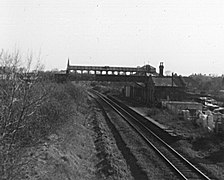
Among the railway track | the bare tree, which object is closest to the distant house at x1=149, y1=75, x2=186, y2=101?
the railway track

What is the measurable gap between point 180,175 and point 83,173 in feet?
12.6

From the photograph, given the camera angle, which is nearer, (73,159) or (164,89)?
(73,159)

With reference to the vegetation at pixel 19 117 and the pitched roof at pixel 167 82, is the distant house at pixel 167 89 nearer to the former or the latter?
the pitched roof at pixel 167 82

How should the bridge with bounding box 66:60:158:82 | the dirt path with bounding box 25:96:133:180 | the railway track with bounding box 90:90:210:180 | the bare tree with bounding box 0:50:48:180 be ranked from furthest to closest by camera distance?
the bridge with bounding box 66:60:158:82 < the railway track with bounding box 90:90:210:180 < the dirt path with bounding box 25:96:133:180 < the bare tree with bounding box 0:50:48:180

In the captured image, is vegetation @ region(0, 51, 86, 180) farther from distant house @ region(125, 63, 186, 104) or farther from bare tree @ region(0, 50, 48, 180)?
distant house @ region(125, 63, 186, 104)

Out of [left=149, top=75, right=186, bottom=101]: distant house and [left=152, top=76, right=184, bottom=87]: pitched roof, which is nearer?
[left=149, top=75, right=186, bottom=101]: distant house

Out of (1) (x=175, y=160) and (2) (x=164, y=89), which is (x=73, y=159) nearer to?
(1) (x=175, y=160)

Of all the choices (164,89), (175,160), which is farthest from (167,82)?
(175,160)

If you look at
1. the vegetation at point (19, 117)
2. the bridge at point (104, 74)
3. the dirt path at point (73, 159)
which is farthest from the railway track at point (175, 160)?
the bridge at point (104, 74)

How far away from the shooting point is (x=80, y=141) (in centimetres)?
1952

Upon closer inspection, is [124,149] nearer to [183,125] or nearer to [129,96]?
[183,125]

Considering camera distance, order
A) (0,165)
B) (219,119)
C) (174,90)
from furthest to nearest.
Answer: (174,90), (219,119), (0,165)

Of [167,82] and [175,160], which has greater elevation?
[167,82]

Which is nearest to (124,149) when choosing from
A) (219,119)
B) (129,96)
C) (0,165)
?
(219,119)
